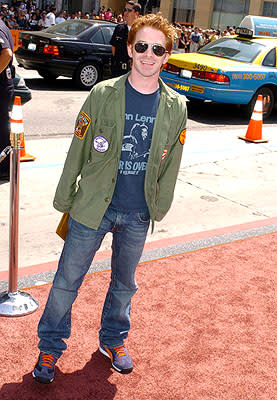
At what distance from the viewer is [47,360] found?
2.94 m

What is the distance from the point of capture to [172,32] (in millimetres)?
2789

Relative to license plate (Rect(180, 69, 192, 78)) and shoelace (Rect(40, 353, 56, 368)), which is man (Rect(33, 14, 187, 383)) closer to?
shoelace (Rect(40, 353, 56, 368))

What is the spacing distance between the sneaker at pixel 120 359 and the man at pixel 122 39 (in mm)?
6533

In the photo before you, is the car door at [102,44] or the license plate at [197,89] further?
the car door at [102,44]

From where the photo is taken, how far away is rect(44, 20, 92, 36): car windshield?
13.2 m

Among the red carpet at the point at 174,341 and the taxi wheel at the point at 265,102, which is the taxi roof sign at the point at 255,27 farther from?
the red carpet at the point at 174,341

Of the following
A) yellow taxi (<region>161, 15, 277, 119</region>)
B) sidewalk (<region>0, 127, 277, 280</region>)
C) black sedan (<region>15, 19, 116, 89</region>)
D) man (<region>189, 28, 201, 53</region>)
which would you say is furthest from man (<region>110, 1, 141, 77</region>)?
man (<region>189, 28, 201, 53</region>)

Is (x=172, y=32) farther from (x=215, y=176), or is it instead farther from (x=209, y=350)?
(x=215, y=176)

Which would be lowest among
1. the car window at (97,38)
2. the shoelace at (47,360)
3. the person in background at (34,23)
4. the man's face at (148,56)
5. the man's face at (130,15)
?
the person in background at (34,23)

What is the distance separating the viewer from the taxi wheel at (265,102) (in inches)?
449

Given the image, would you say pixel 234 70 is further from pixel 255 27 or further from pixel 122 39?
pixel 122 39

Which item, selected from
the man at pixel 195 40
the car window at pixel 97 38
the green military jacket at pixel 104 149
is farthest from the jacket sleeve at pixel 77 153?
the man at pixel 195 40

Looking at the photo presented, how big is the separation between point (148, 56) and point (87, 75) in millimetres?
10923

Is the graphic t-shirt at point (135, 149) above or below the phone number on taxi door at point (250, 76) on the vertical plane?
above
